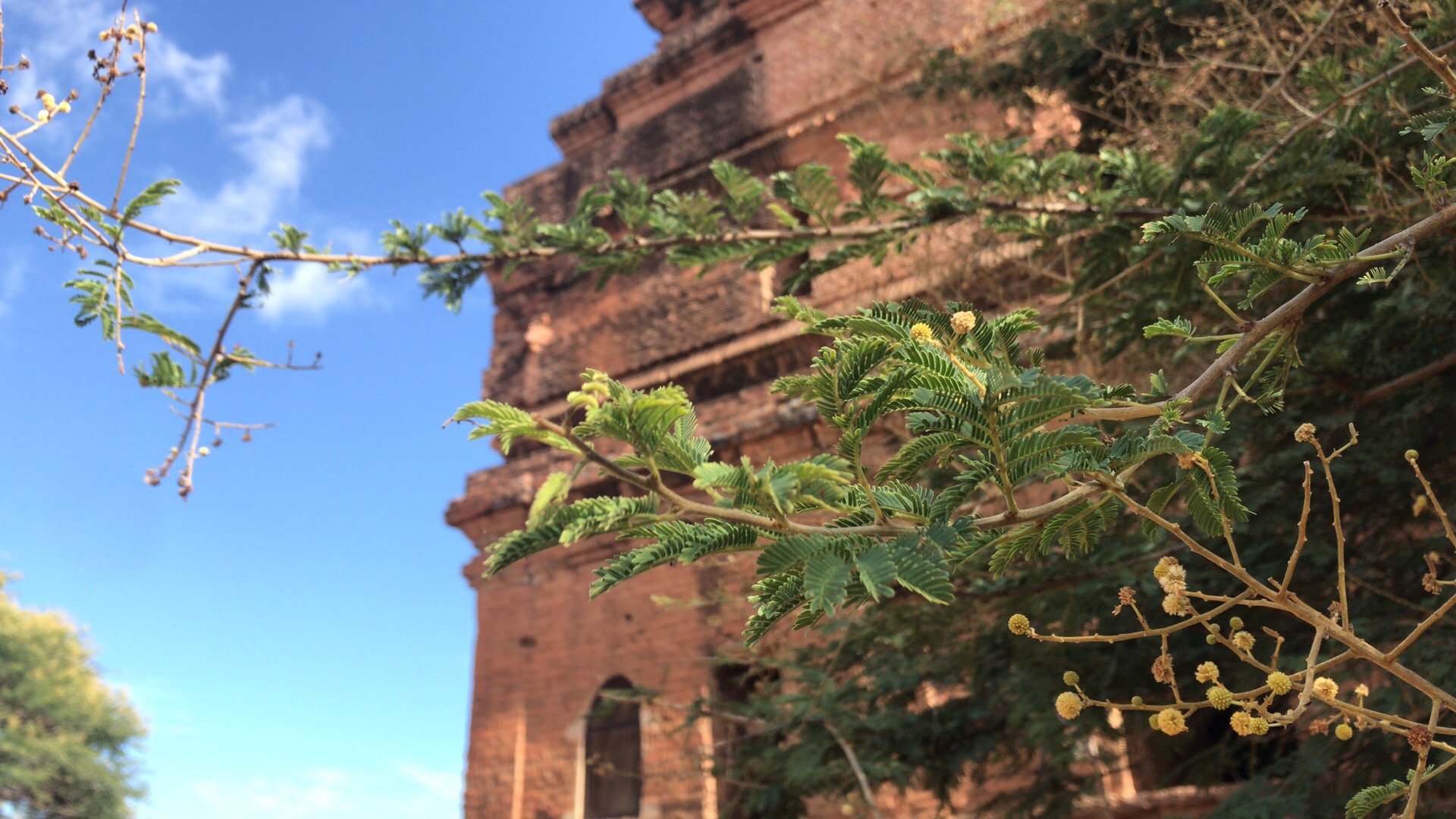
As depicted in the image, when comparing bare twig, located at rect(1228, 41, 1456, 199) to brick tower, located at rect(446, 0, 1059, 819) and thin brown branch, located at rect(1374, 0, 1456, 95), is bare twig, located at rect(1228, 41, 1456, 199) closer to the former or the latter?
thin brown branch, located at rect(1374, 0, 1456, 95)

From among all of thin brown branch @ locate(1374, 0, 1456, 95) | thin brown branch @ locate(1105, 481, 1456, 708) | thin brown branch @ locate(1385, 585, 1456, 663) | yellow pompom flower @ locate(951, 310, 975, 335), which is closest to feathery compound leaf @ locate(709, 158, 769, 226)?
thin brown branch @ locate(1374, 0, 1456, 95)

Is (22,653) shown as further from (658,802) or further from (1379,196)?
(1379,196)

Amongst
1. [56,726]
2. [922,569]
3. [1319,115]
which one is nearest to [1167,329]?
[922,569]

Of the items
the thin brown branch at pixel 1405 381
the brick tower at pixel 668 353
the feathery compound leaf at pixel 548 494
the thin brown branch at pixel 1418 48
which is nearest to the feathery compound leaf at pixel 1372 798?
the thin brown branch at pixel 1418 48

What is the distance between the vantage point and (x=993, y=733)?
420cm

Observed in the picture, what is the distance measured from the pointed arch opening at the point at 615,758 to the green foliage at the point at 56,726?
15.6m

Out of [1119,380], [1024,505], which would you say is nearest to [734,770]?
[1024,505]

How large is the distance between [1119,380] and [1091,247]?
123cm

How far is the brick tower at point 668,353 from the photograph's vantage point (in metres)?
6.74

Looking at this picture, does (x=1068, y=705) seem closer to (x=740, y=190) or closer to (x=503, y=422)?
(x=503, y=422)

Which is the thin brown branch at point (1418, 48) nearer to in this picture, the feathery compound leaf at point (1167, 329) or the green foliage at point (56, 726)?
the feathery compound leaf at point (1167, 329)

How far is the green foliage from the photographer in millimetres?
17703

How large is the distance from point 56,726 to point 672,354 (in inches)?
724

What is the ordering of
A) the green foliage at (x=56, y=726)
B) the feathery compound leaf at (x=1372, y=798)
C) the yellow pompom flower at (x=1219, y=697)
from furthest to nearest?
the green foliage at (x=56, y=726) < the feathery compound leaf at (x=1372, y=798) < the yellow pompom flower at (x=1219, y=697)
